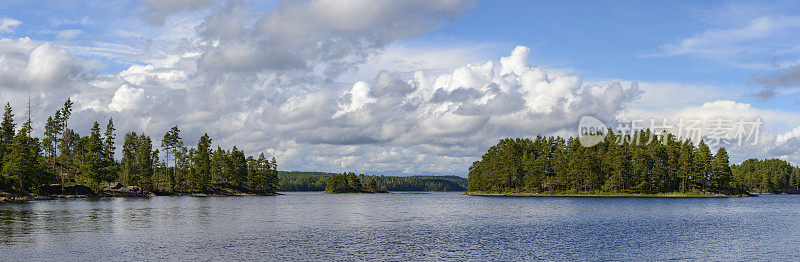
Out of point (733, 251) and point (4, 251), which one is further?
point (733, 251)

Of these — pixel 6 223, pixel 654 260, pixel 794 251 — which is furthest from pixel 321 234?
pixel 794 251

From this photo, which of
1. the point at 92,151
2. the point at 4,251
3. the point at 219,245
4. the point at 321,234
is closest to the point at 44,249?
the point at 4,251

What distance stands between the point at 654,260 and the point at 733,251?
39.5 feet

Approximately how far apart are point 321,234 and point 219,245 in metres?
14.9

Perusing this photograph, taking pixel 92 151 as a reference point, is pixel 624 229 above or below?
below

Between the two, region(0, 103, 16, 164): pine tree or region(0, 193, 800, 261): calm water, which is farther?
region(0, 103, 16, 164): pine tree

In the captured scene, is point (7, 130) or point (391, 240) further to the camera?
point (7, 130)

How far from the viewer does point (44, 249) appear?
168 ft

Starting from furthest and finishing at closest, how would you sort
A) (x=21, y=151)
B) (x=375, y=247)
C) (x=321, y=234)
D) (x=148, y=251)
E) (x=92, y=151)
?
(x=92, y=151)
(x=21, y=151)
(x=321, y=234)
(x=375, y=247)
(x=148, y=251)

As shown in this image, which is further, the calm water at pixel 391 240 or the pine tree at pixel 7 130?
the pine tree at pixel 7 130

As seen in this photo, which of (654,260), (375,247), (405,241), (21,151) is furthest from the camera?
(21,151)

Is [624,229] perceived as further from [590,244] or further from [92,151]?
[92,151]

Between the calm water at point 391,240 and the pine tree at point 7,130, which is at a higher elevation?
the pine tree at point 7,130

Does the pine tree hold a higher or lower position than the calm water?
higher
